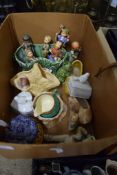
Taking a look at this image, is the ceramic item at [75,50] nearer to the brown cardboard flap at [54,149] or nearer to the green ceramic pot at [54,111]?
the green ceramic pot at [54,111]

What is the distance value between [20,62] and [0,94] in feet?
0.76

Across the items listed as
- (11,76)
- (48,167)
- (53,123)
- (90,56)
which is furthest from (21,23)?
(48,167)

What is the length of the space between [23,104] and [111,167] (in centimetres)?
43

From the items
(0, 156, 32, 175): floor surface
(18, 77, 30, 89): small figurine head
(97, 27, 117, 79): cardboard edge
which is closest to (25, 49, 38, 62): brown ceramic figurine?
(18, 77, 30, 89): small figurine head

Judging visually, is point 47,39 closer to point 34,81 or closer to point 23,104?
point 34,81

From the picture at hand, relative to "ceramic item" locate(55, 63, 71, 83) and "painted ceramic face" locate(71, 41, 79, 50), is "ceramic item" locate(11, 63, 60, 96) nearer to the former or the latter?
"ceramic item" locate(55, 63, 71, 83)

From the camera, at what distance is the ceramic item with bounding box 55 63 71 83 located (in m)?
1.03

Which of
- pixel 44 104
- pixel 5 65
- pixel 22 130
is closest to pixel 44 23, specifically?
pixel 5 65

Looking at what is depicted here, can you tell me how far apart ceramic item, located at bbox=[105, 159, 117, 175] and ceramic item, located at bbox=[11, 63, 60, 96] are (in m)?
0.42

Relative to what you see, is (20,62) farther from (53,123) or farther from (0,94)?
(53,123)

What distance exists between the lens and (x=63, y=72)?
40.7 inches

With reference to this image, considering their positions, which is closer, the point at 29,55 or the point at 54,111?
the point at 54,111

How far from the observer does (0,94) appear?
86 cm

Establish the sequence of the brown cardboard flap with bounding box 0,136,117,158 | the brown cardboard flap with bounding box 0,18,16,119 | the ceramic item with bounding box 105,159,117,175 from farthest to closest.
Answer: the brown cardboard flap with bounding box 0,18,16,119, the ceramic item with bounding box 105,159,117,175, the brown cardboard flap with bounding box 0,136,117,158
